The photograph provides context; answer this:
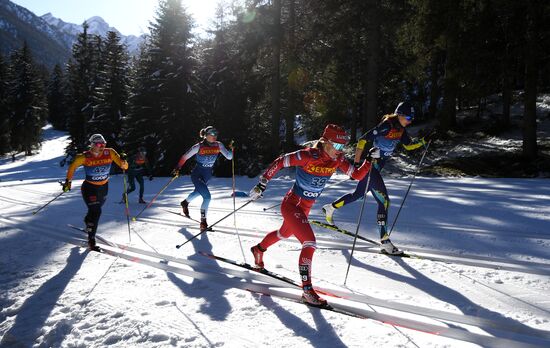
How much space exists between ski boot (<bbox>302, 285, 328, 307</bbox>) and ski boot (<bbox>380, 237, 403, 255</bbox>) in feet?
7.25

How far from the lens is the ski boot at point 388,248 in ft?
20.3

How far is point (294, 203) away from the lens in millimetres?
5117

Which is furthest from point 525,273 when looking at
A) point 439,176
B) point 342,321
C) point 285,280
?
point 439,176

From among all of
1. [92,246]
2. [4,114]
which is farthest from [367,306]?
[4,114]

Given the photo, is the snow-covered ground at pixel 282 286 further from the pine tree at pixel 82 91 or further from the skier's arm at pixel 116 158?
the pine tree at pixel 82 91

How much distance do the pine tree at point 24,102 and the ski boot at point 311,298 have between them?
5371cm

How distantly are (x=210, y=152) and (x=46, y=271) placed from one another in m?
4.40

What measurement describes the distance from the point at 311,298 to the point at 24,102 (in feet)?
180

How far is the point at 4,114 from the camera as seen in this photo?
4756 centimetres

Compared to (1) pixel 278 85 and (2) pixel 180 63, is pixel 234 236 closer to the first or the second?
(1) pixel 278 85

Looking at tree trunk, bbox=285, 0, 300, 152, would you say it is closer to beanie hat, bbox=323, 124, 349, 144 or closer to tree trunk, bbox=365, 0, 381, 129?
tree trunk, bbox=365, 0, 381, 129

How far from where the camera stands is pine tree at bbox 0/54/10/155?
47.3m

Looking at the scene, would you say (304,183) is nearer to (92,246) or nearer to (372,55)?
(92,246)

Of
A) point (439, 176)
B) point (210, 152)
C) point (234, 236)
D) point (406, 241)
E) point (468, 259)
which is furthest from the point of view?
point (439, 176)
